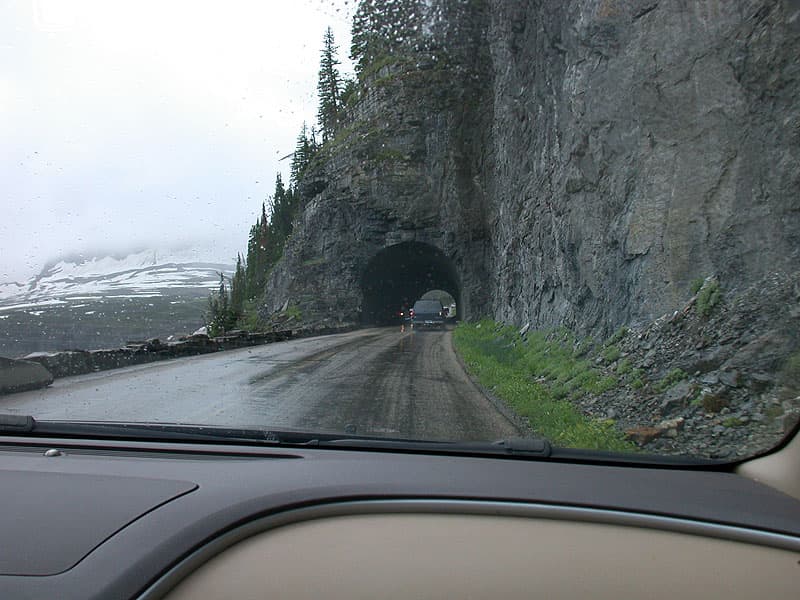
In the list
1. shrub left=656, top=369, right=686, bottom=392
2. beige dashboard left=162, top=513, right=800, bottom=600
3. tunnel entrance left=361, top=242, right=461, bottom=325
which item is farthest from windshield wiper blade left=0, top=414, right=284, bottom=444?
tunnel entrance left=361, top=242, right=461, bottom=325

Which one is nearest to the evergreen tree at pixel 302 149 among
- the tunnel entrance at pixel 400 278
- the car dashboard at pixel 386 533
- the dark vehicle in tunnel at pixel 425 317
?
the car dashboard at pixel 386 533

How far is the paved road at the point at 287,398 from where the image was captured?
6.62 metres

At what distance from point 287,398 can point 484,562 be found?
6.15m

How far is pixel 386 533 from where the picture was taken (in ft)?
7.78

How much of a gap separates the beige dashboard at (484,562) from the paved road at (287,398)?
74.4 inches

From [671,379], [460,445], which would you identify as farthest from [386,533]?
[671,379]

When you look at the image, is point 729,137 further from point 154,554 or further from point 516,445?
point 154,554

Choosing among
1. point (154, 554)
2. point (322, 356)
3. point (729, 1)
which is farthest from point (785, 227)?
point (322, 356)

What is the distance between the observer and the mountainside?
8547 mm

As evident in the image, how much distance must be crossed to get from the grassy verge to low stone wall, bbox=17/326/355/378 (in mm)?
6690

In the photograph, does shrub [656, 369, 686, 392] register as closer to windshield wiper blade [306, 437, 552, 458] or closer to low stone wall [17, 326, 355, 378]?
windshield wiper blade [306, 437, 552, 458]

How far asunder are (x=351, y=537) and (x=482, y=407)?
21.6 ft

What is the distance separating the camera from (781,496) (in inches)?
109

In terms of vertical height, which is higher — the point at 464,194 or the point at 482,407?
the point at 464,194
